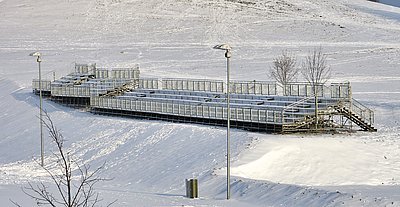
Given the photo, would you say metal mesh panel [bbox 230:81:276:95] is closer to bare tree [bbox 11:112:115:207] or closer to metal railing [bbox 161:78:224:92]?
metal railing [bbox 161:78:224:92]

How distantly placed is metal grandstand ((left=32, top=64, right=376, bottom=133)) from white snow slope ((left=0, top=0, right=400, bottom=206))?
1609 mm

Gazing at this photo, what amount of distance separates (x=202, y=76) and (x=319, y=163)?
129ft

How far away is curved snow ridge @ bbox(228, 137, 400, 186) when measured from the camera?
32531 mm

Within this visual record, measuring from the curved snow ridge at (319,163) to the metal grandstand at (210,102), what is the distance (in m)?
3.95

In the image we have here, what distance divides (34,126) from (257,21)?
2481 inches

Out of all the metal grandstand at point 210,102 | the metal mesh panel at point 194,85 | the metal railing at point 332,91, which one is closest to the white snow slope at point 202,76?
the metal grandstand at point 210,102

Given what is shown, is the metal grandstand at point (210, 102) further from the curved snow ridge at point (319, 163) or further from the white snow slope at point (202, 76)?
the curved snow ridge at point (319, 163)

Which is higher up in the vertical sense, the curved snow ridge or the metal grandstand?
the metal grandstand

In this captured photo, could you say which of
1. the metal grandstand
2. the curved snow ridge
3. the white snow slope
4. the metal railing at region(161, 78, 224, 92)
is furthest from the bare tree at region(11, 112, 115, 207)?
the metal railing at region(161, 78, 224, 92)

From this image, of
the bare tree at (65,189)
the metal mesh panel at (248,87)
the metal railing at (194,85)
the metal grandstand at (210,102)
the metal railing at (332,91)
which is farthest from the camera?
the metal railing at (194,85)

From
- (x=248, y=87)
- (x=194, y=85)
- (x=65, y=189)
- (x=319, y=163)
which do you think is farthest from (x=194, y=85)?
(x=65, y=189)

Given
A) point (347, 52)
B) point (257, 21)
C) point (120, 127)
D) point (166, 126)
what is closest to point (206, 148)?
point (166, 126)

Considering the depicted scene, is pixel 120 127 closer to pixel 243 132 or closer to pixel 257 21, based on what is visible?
pixel 243 132

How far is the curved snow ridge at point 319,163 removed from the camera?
3253cm
